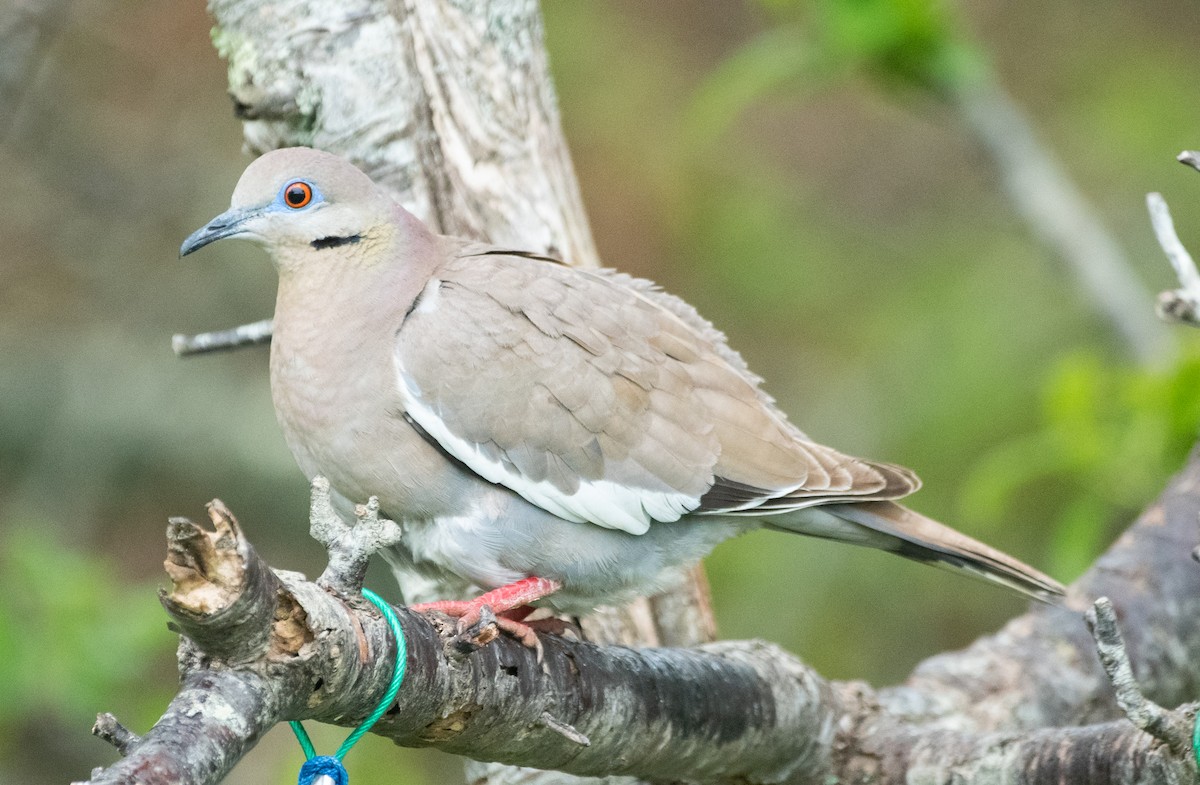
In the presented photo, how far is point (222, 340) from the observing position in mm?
→ 3240

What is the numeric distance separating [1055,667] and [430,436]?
5.92 ft

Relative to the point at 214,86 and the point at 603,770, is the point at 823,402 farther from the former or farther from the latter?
the point at 603,770

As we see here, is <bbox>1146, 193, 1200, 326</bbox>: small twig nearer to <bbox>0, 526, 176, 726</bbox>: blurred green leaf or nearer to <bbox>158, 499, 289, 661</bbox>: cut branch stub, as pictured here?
<bbox>158, 499, 289, 661</bbox>: cut branch stub

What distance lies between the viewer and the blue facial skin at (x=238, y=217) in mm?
2834

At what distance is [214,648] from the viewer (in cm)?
171

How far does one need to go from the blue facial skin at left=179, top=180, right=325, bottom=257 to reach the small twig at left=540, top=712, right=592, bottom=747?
47.8 inches

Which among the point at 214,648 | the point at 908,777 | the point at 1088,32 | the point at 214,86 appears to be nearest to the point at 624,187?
the point at 214,86

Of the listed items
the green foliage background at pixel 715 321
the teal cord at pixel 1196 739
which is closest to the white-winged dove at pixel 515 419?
the teal cord at pixel 1196 739

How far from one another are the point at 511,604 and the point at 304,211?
3.12ft

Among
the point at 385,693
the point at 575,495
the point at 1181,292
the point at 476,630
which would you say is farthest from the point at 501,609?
the point at 1181,292

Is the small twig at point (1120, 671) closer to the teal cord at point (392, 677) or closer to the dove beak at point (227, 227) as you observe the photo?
the teal cord at point (392, 677)

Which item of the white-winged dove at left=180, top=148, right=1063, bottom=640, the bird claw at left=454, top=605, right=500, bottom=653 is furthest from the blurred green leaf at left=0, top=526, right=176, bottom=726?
the bird claw at left=454, top=605, right=500, bottom=653

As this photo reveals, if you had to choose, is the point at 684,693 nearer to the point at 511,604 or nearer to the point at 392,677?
the point at 511,604

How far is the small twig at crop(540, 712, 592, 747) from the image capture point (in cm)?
233
